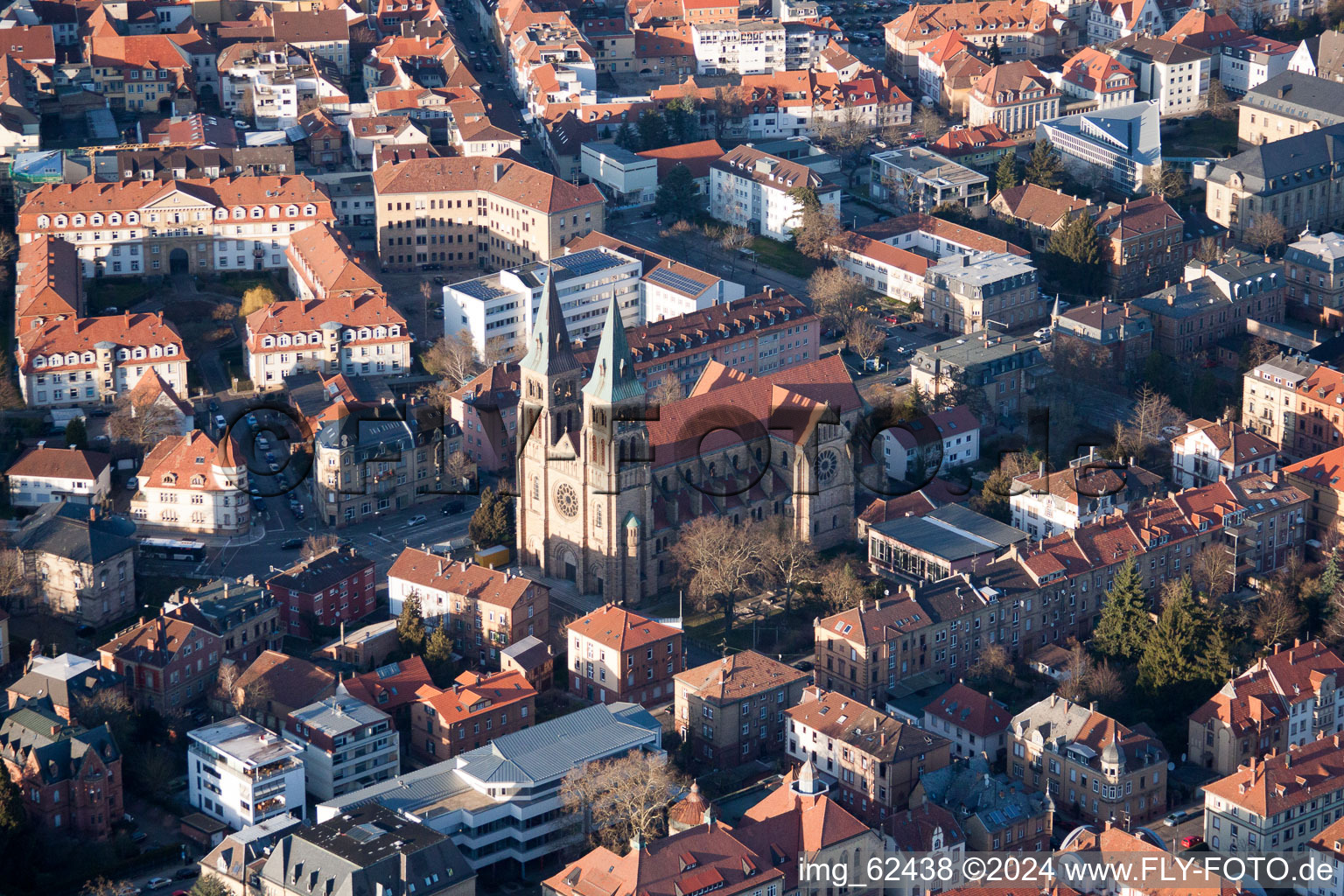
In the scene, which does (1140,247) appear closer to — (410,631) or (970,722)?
(970,722)

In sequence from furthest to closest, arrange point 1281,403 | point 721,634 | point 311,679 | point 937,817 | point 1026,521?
point 1281,403, point 1026,521, point 721,634, point 311,679, point 937,817

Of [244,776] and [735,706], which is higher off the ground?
[244,776]

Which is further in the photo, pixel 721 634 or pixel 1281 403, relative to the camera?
pixel 1281 403

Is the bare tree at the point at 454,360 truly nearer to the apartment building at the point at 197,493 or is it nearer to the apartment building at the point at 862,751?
the apartment building at the point at 197,493

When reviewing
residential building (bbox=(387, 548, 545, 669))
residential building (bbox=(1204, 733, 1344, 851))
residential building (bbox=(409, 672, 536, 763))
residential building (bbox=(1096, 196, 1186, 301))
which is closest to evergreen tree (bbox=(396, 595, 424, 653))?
residential building (bbox=(387, 548, 545, 669))

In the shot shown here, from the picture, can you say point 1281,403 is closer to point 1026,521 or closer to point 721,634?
point 1026,521

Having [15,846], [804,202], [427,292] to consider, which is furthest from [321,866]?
[804,202]

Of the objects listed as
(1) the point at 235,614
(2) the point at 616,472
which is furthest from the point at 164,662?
(2) the point at 616,472

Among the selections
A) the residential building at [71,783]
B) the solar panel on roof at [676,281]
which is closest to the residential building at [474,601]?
the residential building at [71,783]
